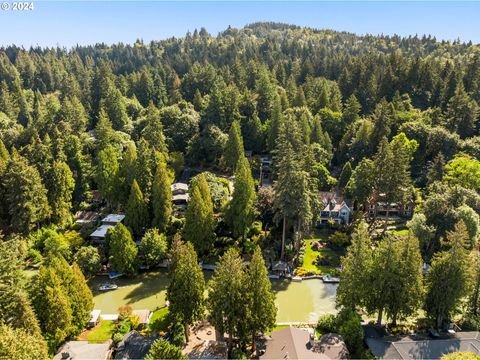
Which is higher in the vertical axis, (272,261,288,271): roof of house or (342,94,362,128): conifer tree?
(342,94,362,128): conifer tree

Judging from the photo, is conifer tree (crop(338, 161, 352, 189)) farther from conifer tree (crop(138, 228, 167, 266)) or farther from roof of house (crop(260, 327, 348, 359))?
roof of house (crop(260, 327, 348, 359))

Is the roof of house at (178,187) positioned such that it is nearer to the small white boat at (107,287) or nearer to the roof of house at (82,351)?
the small white boat at (107,287)

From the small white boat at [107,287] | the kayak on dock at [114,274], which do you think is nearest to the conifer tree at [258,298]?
the small white boat at [107,287]

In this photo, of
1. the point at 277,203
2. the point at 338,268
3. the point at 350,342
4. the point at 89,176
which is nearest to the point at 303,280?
the point at 338,268

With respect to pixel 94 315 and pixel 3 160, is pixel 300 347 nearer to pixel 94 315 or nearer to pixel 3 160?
pixel 94 315

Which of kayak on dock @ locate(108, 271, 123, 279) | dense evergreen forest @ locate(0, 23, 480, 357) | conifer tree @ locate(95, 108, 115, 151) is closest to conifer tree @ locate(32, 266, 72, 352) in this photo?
dense evergreen forest @ locate(0, 23, 480, 357)

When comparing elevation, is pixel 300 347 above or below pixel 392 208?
below

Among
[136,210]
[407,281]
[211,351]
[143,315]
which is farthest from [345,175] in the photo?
[143,315]
